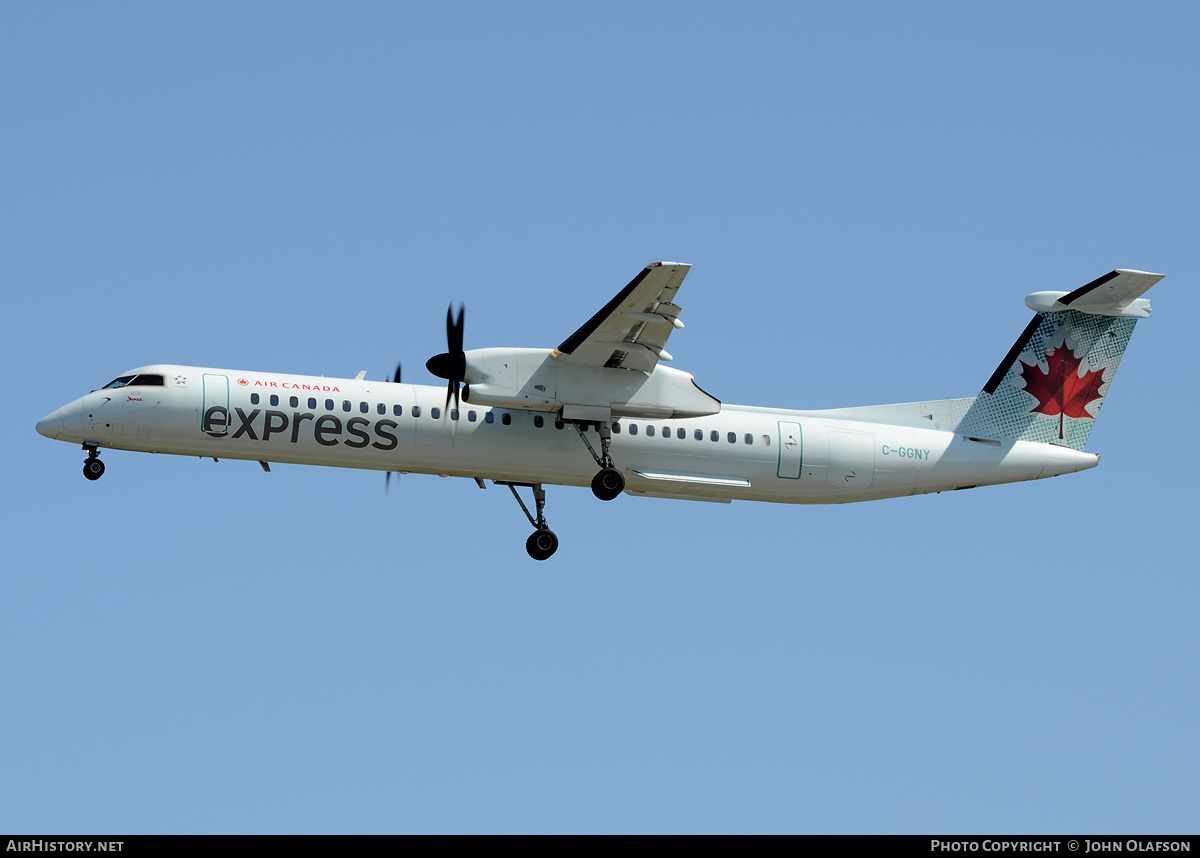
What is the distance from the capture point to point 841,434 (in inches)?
1053

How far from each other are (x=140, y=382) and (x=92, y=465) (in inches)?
66.9

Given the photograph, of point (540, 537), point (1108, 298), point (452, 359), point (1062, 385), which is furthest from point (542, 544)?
point (1108, 298)

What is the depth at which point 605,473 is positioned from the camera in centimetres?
2523

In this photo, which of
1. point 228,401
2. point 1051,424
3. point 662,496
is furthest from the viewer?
point 1051,424

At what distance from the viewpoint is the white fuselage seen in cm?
2430

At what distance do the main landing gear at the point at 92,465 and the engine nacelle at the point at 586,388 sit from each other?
6447 mm

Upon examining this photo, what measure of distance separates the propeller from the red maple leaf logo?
11.5 meters

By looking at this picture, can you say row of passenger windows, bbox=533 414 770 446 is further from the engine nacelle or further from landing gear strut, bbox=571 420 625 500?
the engine nacelle

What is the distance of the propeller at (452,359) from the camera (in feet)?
79.3

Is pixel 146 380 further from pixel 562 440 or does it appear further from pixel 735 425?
pixel 735 425

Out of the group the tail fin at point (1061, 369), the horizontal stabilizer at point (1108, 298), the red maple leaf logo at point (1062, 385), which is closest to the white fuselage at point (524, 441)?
the tail fin at point (1061, 369)

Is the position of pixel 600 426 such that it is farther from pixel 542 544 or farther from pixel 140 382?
pixel 140 382
